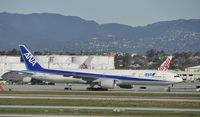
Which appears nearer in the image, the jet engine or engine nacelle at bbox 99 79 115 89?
engine nacelle at bbox 99 79 115 89

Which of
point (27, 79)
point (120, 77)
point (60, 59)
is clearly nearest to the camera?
point (120, 77)

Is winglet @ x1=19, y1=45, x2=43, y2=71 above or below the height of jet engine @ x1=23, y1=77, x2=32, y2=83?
above

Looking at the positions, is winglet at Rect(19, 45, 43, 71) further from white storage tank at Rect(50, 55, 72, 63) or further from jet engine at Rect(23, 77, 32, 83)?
white storage tank at Rect(50, 55, 72, 63)

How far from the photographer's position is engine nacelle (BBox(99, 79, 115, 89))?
81062mm

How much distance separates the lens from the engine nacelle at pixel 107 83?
8106 centimetres

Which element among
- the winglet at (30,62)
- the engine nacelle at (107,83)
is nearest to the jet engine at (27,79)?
the winglet at (30,62)

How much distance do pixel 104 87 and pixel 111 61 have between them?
105607 mm

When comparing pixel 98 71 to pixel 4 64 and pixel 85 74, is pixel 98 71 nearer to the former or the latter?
pixel 85 74

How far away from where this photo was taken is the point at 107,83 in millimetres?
81312

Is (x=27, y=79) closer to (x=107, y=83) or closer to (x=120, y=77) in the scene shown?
(x=120, y=77)

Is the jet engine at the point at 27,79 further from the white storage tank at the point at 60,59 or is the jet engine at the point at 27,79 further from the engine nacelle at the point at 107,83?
the white storage tank at the point at 60,59

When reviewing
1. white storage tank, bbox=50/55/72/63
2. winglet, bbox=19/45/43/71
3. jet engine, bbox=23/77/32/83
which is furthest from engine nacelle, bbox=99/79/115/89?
white storage tank, bbox=50/55/72/63

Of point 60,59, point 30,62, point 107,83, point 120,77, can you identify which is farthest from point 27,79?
point 60,59

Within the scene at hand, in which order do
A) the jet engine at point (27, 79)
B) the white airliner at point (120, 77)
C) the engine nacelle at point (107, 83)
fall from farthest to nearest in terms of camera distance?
the jet engine at point (27, 79) < the white airliner at point (120, 77) < the engine nacelle at point (107, 83)
